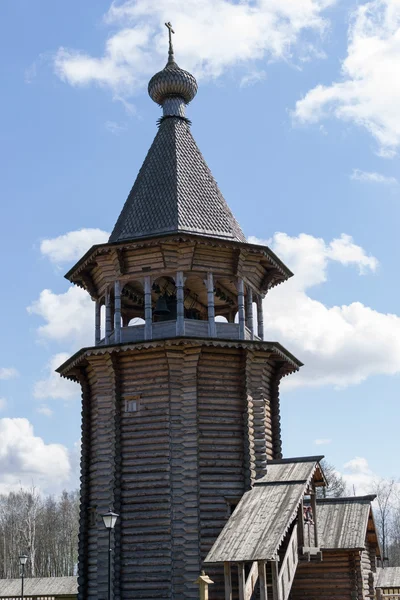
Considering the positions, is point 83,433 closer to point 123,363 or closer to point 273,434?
point 123,363

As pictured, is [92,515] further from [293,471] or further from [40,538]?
[40,538]

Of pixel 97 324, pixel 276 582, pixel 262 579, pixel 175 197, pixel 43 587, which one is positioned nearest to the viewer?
pixel 262 579

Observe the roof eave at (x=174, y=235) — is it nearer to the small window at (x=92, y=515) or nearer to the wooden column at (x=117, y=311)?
the wooden column at (x=117, y=311)

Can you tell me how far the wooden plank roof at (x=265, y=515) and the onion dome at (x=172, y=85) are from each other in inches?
458

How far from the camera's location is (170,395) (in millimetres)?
18078

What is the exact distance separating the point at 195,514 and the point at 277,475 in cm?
222

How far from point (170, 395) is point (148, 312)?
91.2 inches

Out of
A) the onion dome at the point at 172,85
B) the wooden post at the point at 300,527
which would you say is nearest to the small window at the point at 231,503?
the wooden post at the point at 300,527

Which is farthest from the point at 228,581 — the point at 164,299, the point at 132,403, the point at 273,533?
the point at 164,299

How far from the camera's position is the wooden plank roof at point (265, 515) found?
15.0 meters

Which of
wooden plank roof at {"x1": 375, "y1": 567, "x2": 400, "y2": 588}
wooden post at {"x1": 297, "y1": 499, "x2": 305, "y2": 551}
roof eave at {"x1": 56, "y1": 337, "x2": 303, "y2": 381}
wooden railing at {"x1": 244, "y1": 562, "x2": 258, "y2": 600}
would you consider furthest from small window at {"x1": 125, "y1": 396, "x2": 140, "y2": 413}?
wooden plank roof at {"x1": 375, "y1": 567, "x2": 400, "y2": 588}

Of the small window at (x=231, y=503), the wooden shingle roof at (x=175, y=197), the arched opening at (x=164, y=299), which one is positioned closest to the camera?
the small window at (x=231, y=503)

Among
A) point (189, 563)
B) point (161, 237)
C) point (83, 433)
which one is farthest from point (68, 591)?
point (161, 237)

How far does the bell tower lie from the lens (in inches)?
687
